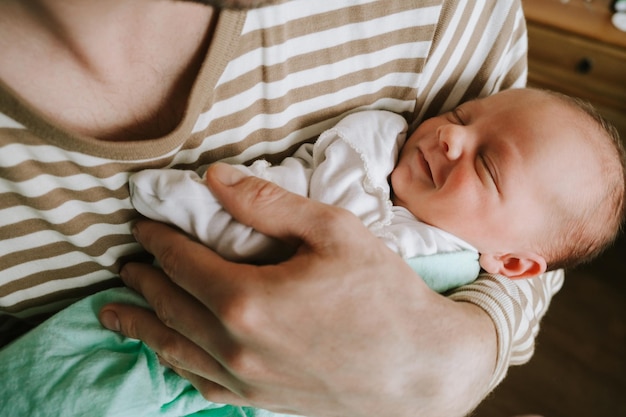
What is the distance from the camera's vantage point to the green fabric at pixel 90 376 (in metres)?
0.73

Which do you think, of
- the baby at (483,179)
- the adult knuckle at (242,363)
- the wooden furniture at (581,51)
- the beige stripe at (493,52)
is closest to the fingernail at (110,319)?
the adult knuckle at (242,363)

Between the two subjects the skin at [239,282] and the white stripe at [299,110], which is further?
the white stripe at [299,110]

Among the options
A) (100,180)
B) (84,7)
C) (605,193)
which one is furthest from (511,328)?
(84,7)

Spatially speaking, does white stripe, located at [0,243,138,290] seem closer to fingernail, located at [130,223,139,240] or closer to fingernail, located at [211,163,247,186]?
fingernail, located at [130,223,139,240]

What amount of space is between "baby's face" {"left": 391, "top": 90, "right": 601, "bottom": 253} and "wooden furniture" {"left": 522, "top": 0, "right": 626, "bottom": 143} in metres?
1.12

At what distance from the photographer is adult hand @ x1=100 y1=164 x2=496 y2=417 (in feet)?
2.18

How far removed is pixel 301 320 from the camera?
2.20 feet

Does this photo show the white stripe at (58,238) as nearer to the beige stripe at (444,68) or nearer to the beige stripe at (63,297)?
the beige stripe at (63,297)

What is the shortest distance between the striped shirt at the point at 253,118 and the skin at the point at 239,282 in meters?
0.05

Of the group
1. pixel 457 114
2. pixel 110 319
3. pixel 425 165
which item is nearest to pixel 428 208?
pixel 425 165

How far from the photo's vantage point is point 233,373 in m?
0.69

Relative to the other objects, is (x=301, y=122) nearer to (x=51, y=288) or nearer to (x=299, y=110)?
(x=299, y=110)

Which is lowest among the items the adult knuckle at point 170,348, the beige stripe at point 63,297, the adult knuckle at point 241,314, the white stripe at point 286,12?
the adult knuckle at point 170,348

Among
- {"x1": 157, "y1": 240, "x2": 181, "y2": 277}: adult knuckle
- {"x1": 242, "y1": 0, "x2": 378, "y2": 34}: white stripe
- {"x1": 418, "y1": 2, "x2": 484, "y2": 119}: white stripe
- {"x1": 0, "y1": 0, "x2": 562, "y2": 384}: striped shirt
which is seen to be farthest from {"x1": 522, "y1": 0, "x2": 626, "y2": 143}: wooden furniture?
{"x1": 157, "y1": 240, "x2": 181, "y2": 277}: adult knuckle
